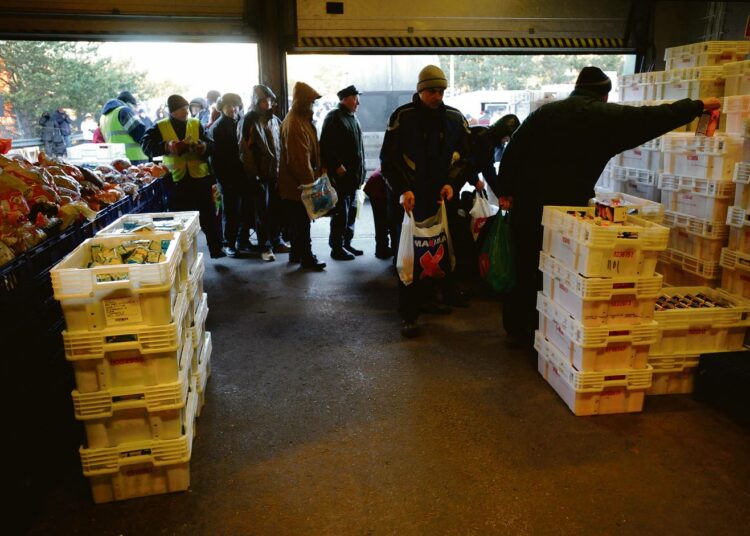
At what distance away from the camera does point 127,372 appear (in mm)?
2840

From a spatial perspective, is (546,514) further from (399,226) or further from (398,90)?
(398,90)

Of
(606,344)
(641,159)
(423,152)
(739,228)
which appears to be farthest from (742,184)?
(423,152)

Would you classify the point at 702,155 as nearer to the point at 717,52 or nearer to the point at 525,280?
the point at 525,280

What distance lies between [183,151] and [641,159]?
16.4 feet

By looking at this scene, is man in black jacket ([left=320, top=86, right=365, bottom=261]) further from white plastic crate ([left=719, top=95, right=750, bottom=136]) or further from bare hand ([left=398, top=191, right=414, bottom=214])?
white plastic crate ([left=719, top=95, right=750, bottom=136])

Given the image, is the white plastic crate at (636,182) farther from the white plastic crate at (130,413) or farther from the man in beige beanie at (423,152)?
the white plastic crate at (130,413)

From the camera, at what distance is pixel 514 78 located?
20531 mm

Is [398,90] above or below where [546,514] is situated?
above


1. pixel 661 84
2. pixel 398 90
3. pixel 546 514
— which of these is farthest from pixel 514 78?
pixel 546 514

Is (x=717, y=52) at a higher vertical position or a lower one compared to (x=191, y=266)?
higher

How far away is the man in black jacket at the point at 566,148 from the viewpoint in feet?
12.9

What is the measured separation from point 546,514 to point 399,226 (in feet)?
10.0

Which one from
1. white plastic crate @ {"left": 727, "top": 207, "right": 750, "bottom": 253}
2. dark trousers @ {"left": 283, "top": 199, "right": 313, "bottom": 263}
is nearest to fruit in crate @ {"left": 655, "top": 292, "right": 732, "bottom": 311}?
white plastic crate @ {"left": 727, "top": 207, "right": 750, "bottom": 253}

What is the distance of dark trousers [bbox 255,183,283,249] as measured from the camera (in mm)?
7551
